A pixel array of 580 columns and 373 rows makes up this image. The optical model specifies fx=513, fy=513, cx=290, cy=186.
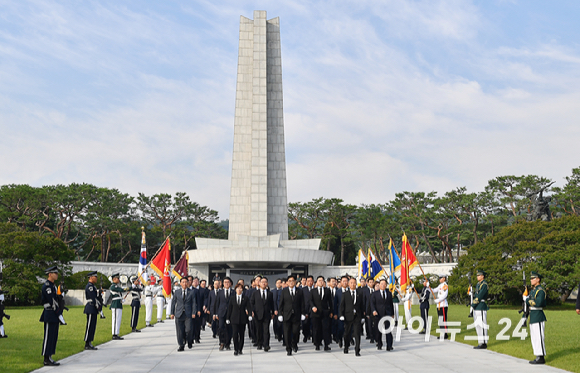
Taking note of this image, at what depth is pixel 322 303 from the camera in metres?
12.8

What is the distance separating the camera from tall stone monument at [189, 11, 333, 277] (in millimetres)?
45562

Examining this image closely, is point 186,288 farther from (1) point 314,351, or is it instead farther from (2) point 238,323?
(1) point 314,351

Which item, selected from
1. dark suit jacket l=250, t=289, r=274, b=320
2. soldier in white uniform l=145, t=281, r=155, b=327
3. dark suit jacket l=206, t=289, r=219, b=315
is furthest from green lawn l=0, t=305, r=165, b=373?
dark suit jacket l=250, t=289, r=274, b=320

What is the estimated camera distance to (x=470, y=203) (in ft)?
170

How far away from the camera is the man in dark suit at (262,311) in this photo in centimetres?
1254

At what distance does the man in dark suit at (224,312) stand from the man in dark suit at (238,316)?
280 mm

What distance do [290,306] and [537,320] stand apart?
212 inches

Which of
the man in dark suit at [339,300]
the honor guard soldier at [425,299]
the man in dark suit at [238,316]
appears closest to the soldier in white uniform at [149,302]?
the man in dark suit at [238,316]

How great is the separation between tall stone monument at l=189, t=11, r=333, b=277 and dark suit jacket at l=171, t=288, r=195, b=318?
3146 centimetres

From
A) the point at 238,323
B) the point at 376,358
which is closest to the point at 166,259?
the point at 238,323

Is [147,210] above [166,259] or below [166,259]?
above

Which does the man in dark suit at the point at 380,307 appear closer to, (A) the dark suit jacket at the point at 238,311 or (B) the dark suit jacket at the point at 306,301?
(B) the dark suit jacket at the point at 306,301

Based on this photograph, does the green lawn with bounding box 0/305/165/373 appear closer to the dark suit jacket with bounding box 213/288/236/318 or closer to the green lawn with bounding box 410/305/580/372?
the dark suit jacket with bounding box 213/288/236/318

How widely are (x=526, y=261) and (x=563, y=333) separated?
62.5 feet
